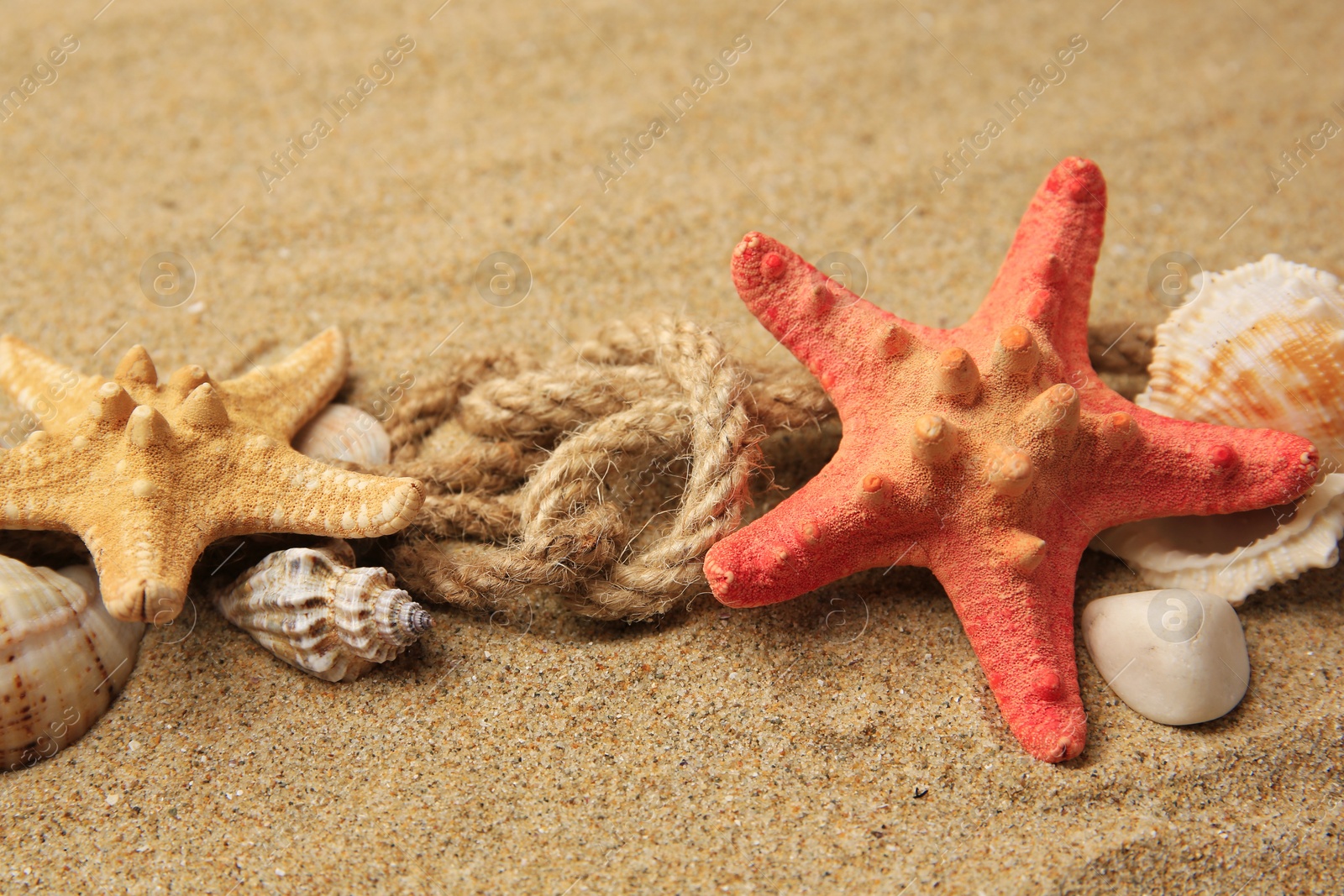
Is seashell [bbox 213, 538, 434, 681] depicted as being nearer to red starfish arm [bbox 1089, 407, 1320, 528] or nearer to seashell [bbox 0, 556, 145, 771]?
seashell [bbox 0, 556, 145, 771]

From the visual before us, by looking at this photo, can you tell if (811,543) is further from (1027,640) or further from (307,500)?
(307,500)

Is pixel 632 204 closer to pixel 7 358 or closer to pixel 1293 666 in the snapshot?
pixel 7 358

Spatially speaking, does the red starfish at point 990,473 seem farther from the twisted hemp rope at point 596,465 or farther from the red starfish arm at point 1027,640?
the twisted hemp rope at point 596,465

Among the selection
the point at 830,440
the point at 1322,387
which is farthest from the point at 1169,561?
the point at 830,440

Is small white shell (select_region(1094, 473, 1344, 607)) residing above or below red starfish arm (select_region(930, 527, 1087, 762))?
below

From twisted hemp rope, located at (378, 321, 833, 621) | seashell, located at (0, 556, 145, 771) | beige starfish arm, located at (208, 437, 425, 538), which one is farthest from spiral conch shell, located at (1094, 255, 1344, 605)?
seashell, located at (0, 556, 145, 771)

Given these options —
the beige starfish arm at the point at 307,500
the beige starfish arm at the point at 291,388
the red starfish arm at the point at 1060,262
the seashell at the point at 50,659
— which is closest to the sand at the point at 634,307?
the seashell at the point at 50,659
